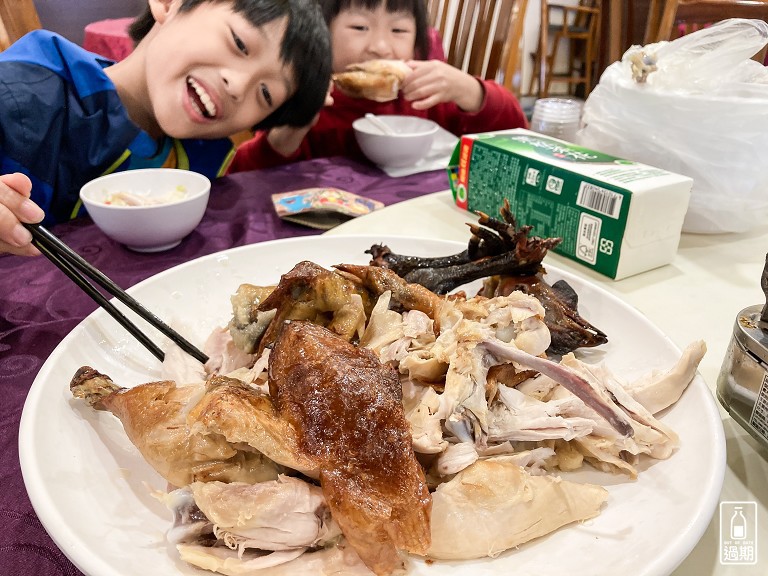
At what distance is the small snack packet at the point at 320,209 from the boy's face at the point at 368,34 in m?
1.11

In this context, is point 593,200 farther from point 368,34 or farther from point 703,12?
point 703,12

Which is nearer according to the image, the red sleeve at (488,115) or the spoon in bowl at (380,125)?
the spoon in bowl at (380,125)

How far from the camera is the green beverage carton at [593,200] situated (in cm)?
104

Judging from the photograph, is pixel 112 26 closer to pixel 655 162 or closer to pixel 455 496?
pixel 655 162

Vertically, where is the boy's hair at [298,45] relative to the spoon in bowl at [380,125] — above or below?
above

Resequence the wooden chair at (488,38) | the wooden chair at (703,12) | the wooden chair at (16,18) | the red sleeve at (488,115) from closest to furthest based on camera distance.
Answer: the wooden chair at (703,12)
the wooden chair at (16,18)
the red sleeve at (488,115)
the wooden chair at (488,38)

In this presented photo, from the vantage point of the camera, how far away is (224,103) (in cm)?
172

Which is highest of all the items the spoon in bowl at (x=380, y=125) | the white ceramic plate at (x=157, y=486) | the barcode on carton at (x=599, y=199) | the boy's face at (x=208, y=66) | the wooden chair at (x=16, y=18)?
the wooden chair at (x=16, y=18)

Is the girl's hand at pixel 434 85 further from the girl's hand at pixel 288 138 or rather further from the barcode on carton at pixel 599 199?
the barcode on carton at pixel 599 199

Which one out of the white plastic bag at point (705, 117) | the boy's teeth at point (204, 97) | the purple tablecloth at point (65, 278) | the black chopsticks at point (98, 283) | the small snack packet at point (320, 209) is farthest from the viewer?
the boy's teeth at point (204, 97)

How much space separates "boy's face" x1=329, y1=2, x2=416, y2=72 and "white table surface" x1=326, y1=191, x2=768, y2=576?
1130 millimetres

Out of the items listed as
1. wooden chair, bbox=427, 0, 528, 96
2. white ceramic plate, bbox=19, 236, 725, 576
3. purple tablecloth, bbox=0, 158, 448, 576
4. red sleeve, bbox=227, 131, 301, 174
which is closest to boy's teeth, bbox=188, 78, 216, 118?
purple tablecloth, bbox=0, 158, 448, 576

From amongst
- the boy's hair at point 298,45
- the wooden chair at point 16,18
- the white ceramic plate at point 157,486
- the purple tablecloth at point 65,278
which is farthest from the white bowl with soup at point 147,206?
the wooden chair at point 16,18

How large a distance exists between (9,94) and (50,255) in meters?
1.06
